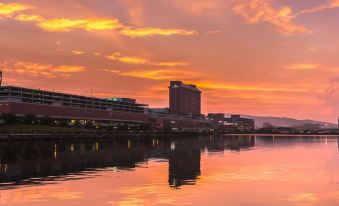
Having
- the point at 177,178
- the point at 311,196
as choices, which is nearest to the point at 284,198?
the point at 311,196

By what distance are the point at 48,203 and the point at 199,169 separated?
98.1 ft

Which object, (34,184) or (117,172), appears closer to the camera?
(34,184)

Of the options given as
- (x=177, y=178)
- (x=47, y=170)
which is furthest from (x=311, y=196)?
(x=47, y=170)

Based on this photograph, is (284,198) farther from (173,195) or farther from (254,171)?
(254,171)

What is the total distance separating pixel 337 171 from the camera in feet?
199

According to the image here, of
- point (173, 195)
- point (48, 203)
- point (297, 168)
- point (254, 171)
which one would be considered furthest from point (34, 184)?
point (297, 168)

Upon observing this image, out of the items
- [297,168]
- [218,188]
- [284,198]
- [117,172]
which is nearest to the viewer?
[284,198]

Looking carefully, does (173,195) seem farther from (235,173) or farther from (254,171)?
(254,171)

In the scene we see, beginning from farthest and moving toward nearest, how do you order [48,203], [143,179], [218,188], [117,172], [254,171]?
[254,171], [117,172], [143,179], [218,188], [48,203]

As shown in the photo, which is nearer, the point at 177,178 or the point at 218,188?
the point at 218,188

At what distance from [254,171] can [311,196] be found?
20514 mm

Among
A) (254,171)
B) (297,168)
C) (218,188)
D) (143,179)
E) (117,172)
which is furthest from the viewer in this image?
(297,168)

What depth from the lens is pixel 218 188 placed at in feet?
137

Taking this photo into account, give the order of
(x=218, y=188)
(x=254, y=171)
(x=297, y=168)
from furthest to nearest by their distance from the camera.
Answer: (x=297, y=168), (x=254, y=171), (x=218, y=188)
